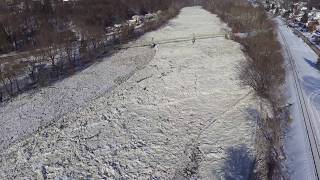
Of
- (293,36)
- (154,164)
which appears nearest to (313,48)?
(293,36)

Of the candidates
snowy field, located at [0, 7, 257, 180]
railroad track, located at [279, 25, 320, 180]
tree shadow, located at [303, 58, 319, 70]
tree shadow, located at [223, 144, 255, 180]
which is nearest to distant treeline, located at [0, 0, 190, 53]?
snowy field, located at [0, 7, 257, 180]

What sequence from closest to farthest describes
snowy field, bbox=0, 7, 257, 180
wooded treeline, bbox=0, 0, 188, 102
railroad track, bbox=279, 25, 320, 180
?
railroad track, bbox=279, 25, 320, 180 → snowy field, bbox=0, 7, 257, 180 → wooded treeline, bbox=0, 0, 188, 102

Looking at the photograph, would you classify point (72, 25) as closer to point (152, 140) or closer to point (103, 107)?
point (103, 107)

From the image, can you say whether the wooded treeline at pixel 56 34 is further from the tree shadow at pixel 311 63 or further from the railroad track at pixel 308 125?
the tree shadow at pixel 311 63

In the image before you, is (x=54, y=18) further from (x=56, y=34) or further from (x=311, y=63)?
(x=311, y=63)

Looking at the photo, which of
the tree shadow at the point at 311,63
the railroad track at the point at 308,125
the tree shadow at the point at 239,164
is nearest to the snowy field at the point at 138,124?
the tree shadow at the point at 239,164

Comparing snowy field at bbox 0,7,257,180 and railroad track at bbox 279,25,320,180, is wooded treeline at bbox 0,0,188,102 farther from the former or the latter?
railroad track at bbox 279,25,320,180
